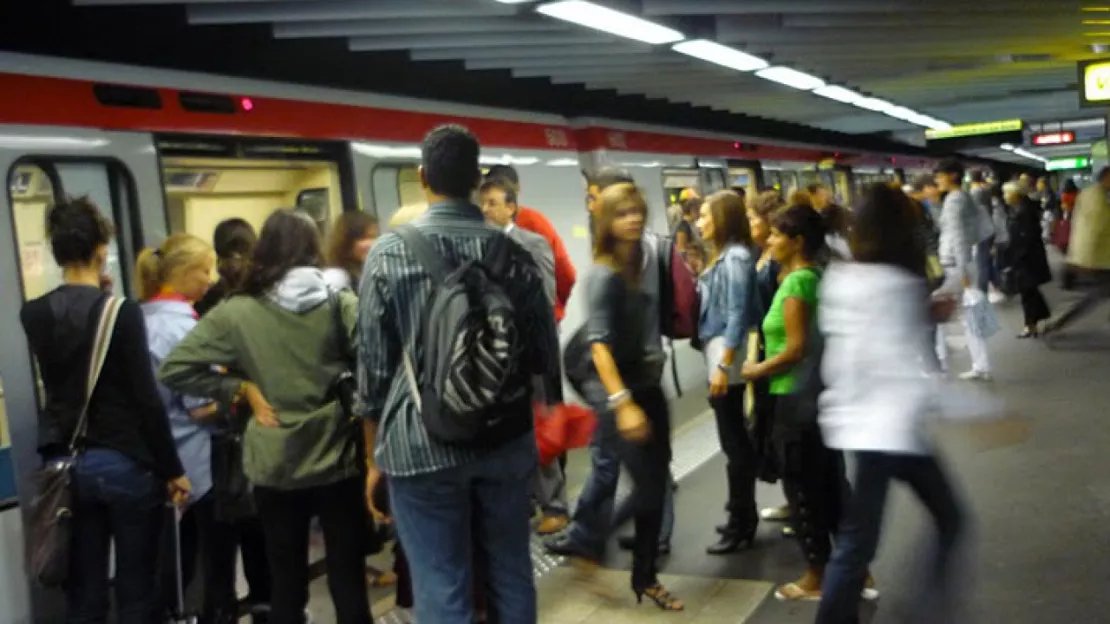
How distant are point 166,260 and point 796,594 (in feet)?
8.91

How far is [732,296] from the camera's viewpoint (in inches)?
176

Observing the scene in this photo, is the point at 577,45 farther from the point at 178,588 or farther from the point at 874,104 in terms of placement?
the point at 874,104

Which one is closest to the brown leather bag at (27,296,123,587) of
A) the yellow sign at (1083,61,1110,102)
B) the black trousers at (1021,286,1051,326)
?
the black trousers at (1021,286,1051,326)

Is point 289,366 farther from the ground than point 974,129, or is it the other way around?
point 974,129

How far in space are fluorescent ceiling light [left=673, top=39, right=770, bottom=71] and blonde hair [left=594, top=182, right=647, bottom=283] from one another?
3.60 m

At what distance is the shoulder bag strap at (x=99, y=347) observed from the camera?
10.7 ft

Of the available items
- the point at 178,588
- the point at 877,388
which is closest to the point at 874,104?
the point at 877,388

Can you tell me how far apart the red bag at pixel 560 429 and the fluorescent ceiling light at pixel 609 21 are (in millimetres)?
2936

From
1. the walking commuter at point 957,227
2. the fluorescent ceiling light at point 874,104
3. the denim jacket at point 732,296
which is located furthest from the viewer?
the fluorescent ceiling light at point 874,104

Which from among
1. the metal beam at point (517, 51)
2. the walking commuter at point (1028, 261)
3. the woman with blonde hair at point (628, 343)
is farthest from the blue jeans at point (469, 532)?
the walking commuter at point (1028, 261)

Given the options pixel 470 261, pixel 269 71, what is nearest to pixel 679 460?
pixel 269 71

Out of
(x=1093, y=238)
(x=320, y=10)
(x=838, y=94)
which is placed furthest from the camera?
(x=838, y=94)

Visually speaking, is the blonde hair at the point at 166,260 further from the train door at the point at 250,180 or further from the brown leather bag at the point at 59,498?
the brown leather bag at the point at 59,498

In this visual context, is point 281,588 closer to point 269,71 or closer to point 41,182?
point 41,182
